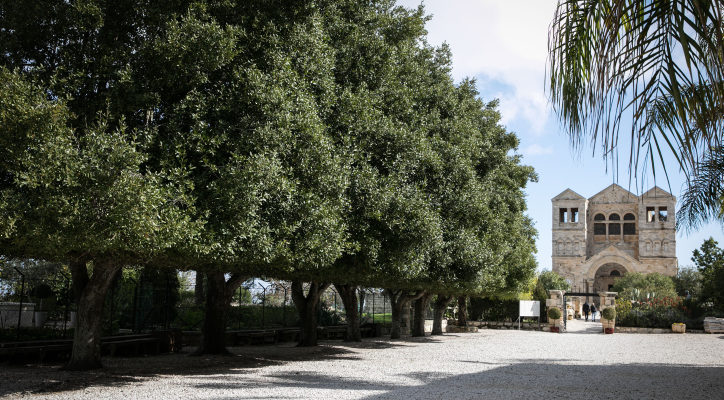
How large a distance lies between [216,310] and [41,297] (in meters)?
12.5

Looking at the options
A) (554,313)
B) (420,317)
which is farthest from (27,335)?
(554,313)

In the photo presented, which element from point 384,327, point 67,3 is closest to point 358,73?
point 67,3

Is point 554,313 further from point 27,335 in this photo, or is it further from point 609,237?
point 609,237

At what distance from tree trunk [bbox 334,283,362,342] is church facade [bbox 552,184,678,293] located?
6160cm

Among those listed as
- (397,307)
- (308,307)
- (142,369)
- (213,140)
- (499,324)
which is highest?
(213,140)

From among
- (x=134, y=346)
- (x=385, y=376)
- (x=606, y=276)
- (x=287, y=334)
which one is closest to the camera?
(x=385, y=376)

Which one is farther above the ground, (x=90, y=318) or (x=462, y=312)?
(x=90, y=318)

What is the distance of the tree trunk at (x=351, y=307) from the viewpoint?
23.5 metres

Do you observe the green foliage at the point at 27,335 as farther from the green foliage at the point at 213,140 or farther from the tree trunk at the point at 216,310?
the green foliage at the point at 213,140

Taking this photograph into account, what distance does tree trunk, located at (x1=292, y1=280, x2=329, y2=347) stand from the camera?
21.0 m

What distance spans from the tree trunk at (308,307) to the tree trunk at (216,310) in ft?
11.7

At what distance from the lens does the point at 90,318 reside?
12648 mm

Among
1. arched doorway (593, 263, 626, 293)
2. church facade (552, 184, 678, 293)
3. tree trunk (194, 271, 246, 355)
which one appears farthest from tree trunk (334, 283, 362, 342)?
arched doorway (593, 263, 626, 293)

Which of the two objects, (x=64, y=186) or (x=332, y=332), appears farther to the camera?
(x=332, y=332)
